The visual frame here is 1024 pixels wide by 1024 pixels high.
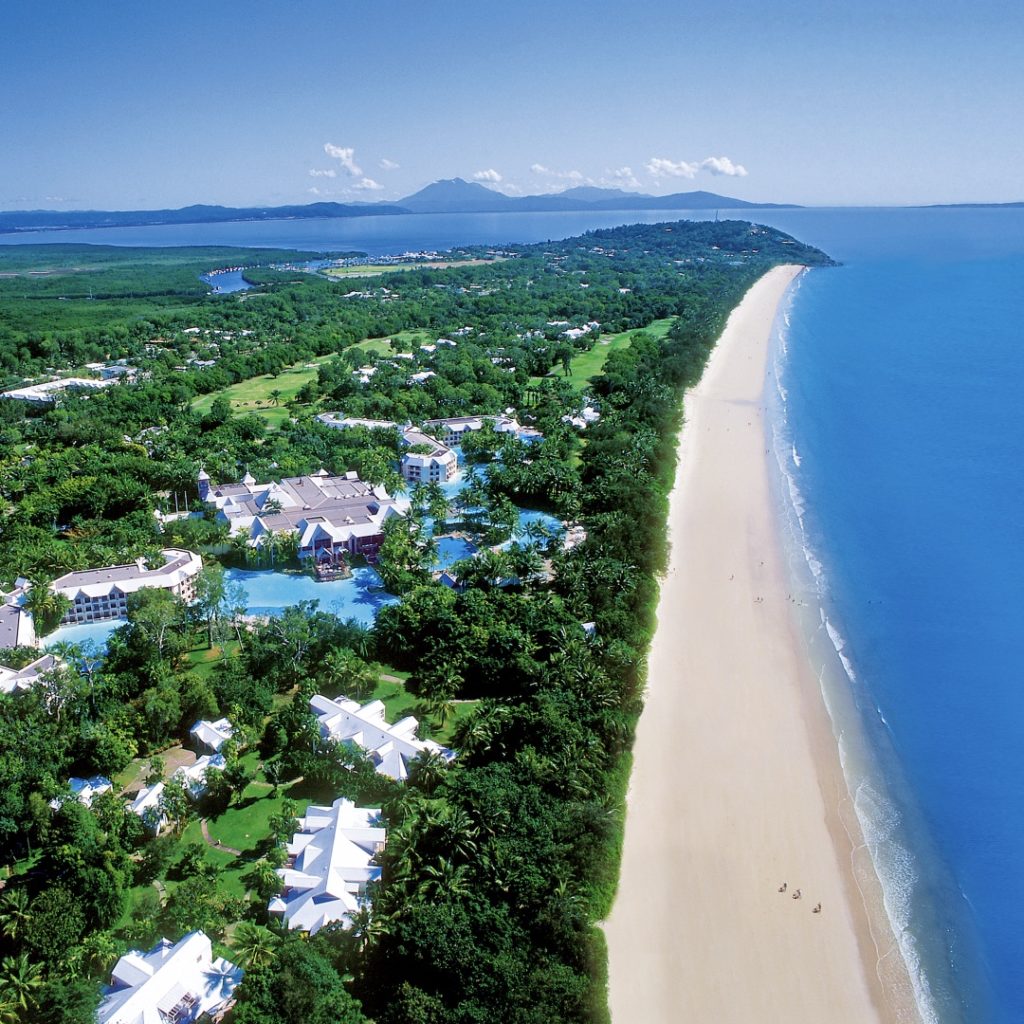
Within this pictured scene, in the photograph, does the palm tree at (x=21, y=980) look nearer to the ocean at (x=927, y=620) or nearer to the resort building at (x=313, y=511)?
the ocean at (x=927, y=620)

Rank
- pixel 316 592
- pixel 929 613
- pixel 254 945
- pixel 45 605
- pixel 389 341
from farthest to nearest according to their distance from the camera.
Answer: pixel 389 341, pixel 316 592, pixel 929 613, pixel 45 605, pixel 254 945

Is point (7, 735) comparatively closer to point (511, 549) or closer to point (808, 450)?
point (511, 549)

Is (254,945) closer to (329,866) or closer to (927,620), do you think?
(329,866)

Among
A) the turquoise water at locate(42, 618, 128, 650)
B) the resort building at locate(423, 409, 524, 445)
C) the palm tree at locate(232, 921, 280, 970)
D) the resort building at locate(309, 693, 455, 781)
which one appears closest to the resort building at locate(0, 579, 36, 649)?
the turquoise water at locate(42, 618, 128, 650)

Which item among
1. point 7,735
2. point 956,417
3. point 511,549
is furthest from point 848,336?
point 7,735

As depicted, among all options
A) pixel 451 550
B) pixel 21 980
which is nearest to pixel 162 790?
pixel 21 980

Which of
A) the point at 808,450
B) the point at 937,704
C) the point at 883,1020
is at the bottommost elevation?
the point at 883,1020
